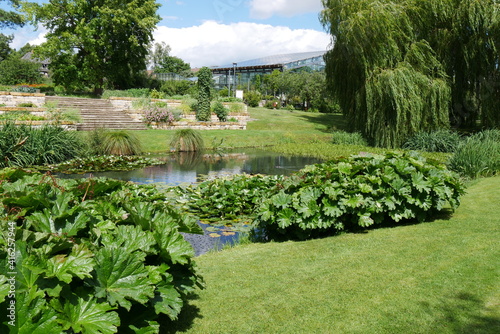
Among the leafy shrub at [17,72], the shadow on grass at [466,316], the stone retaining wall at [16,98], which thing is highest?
the leafy shrub at [17,72]

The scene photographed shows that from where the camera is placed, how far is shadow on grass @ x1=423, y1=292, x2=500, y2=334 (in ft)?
8.51

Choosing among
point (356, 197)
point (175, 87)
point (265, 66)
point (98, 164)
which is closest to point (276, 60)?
point (265, 66)

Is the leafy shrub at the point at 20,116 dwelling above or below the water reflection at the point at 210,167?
above

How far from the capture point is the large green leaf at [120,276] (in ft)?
6.55

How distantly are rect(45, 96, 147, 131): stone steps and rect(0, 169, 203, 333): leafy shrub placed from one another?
1536cm

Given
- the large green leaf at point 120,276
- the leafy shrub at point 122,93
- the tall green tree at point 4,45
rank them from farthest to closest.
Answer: the tall green tree at point 4,45, the leafy shrub at point 122,93, the large green leaf at point 120,276

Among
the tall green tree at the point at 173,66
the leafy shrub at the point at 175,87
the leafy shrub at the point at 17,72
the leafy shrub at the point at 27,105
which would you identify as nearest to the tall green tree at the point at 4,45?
the leafy shrub at the point at 17,72

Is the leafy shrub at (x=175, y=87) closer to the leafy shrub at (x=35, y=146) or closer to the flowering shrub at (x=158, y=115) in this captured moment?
the flowering shrub at (x=158, y=115)

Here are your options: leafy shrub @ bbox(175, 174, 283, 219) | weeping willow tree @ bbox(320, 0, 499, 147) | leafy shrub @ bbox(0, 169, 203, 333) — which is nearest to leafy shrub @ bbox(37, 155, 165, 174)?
leafy shrub @ bbox(175, 174, 283, 219)

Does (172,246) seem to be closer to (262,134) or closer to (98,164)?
(98,164)

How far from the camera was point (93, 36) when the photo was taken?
28641mm

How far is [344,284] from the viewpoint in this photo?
334cm

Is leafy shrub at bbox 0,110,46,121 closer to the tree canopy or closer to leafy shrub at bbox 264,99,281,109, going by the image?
leafy shrub at bbox 264,99,281,109

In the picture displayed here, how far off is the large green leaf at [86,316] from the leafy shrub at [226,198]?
4.60 m
